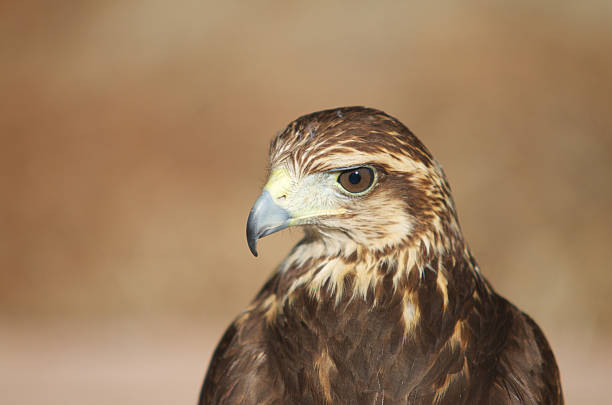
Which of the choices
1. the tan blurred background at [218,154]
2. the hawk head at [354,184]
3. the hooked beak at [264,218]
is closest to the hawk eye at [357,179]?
the hawk head at [354,184]

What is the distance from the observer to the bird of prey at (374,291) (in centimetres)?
213

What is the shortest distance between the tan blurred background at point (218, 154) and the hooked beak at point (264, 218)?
156 inches

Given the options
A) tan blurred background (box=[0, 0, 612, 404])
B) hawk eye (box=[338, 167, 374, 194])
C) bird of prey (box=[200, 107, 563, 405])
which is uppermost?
tan blurred background (box=[0, 0, 612, 404])

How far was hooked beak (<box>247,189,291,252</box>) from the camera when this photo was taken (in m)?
2.08

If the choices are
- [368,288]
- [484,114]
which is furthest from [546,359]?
[484,114]

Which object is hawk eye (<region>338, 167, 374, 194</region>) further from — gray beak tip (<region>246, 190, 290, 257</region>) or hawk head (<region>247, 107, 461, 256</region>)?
gray beak tip (<region>246, 190, 290, 257</region>)

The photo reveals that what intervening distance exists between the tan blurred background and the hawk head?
397 cm

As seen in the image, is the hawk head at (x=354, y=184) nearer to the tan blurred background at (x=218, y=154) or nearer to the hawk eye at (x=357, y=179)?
the hawk eye at (x=357, y=179)

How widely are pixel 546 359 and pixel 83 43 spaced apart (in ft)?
20.0

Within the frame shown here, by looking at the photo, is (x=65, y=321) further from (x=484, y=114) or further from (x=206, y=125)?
(x=484, y=114)

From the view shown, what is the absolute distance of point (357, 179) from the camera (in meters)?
2.14

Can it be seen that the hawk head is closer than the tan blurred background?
Yes

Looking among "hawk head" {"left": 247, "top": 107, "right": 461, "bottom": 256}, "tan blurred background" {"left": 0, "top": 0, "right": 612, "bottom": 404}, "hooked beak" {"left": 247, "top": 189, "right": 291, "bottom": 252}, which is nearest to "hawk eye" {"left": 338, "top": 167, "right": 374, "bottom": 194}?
"hawk head" {"left": 247, "top": 107, "right": 461, "bottom": 256}

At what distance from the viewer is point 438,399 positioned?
218cm
